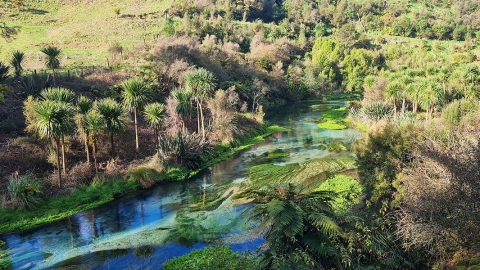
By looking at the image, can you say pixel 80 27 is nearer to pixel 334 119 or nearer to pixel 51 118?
pixel 334 119

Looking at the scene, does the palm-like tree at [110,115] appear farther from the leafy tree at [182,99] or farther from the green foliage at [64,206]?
the leafy tree at [182,99]

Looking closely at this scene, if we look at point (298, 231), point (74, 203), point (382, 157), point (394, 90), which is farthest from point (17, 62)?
point (394, 90)

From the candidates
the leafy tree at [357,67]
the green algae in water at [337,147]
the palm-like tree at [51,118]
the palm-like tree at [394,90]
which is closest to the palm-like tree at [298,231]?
the palm-like tree at [51,118]

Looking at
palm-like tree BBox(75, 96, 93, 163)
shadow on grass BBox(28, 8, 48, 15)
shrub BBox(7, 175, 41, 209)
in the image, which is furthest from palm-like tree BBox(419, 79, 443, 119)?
shadow on grass BBox(28, 8, 48, 15)

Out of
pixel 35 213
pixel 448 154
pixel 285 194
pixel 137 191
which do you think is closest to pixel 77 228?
pixel 35 213

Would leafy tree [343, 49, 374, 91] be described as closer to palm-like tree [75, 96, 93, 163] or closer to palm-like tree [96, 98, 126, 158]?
palm-like tree [96, 98, 126, 158]
